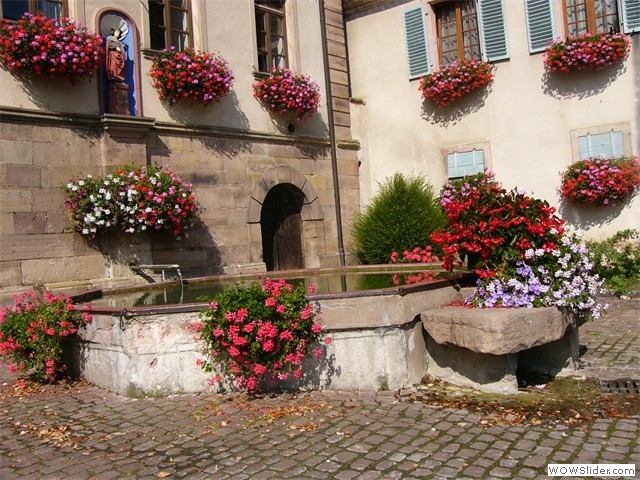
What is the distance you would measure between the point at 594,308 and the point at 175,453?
318 centimetres

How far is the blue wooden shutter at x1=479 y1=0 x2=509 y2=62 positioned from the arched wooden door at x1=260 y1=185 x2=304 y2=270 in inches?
157

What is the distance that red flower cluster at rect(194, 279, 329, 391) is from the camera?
14.0ft

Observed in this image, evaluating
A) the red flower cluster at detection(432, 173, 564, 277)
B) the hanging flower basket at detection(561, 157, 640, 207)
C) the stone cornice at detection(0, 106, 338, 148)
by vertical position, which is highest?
the stone cornice at detection(0, 106, 338, 148)

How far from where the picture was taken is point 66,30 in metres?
7.46

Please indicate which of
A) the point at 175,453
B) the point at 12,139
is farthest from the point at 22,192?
the point at 175,453

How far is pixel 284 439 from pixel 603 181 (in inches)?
288

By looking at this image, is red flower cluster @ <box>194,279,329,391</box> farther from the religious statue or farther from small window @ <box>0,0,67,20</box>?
small window @ <box>0,0,67,20</box>

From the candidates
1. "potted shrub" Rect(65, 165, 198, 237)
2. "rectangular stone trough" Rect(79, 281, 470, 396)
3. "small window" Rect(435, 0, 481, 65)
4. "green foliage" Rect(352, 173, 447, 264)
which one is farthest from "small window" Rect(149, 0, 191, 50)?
"rectangular stone trough" Rect(79, 281, 470, 396)

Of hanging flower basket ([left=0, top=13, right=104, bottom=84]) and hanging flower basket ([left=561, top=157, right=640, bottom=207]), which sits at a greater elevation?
hanging flower basket ([left=0, top=13, right=104, bottom=84])

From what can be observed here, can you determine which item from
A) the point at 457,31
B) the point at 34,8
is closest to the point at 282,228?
the point at 457,31

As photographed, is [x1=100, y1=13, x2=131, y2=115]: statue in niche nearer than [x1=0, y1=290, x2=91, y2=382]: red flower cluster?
No

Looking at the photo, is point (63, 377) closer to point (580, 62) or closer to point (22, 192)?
point (22, 192)
